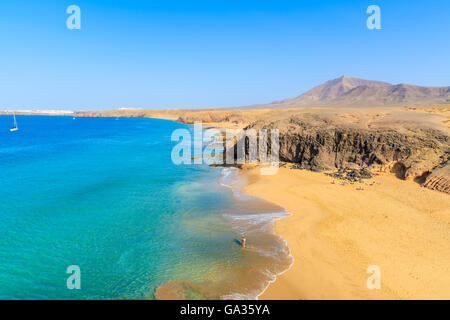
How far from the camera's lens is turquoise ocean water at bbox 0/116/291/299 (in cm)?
1148

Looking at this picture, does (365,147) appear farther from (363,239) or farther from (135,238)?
(135,238)

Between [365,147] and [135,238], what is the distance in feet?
81.8

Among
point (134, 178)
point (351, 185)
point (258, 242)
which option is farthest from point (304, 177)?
point (134, 178)

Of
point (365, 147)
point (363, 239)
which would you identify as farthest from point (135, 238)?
point (365, 147)

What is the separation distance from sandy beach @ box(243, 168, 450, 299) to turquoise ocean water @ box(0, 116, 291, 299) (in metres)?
1.37

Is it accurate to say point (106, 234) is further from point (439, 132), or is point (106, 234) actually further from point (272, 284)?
point (439, 132)

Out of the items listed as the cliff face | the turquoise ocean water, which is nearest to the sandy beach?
the turquoise ocean water

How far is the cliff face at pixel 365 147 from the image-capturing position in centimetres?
2264

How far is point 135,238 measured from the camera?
15.5m

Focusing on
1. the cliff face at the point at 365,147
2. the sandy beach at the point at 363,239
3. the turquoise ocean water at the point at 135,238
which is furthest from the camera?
the cliff face at the point at 365,147

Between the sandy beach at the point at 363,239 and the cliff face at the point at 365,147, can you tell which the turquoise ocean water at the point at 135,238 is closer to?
the sandy beach at the point at 363,239

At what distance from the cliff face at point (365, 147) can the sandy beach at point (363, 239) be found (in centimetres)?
177

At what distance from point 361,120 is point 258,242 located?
83.9 ft

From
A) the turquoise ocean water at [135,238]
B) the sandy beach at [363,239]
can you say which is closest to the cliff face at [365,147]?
the sandy beach at [363,239]
